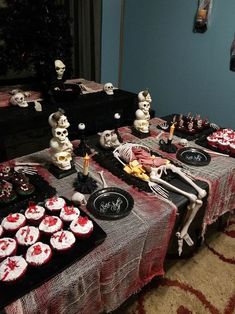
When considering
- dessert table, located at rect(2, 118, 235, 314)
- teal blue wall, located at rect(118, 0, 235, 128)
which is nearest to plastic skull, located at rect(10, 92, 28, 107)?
dessert table, located at rect(2, 118, 235, 314)

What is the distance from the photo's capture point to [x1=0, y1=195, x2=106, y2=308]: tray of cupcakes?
64 cm

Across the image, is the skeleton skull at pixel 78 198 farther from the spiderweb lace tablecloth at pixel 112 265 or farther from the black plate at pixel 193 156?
the black plate at pixel 193 156

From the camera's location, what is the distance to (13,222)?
2.58 feet

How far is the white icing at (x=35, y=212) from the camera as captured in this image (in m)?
0.81

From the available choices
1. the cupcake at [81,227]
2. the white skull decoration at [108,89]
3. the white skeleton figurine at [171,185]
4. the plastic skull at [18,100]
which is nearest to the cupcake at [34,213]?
the cupcake at [81,227]

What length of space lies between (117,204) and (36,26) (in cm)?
133

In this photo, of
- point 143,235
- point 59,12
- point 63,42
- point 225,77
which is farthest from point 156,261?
point 225,77

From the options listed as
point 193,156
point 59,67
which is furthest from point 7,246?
point 59,67

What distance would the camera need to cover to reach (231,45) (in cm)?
223

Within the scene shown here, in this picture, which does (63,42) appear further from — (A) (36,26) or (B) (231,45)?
(B) (231,45)

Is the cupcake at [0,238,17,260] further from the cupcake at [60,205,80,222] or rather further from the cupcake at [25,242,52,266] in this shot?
the cupcake at [60,205,80,222]

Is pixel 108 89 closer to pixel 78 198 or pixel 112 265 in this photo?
pixel 78 198

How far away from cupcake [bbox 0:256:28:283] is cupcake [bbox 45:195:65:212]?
0.20 m

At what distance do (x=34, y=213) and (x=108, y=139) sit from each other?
1.91 ft
